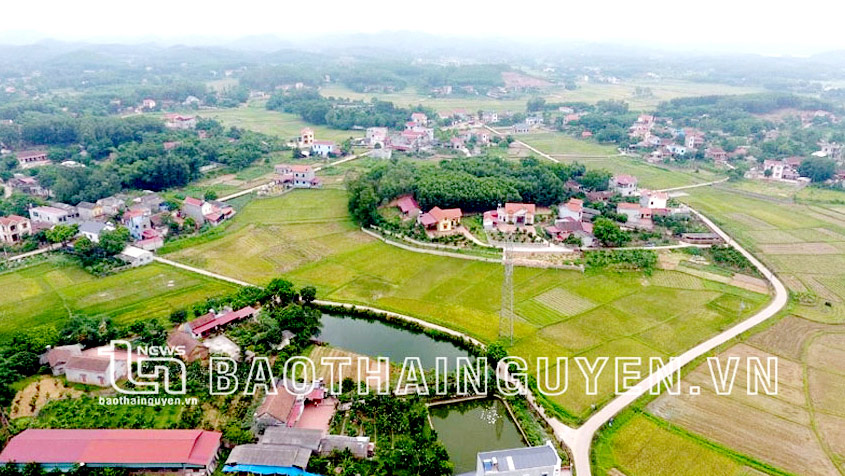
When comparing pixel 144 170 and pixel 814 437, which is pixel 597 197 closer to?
pixel 814 437

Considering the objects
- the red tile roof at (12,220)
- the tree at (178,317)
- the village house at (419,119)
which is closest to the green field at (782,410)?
the tree at (178,317)


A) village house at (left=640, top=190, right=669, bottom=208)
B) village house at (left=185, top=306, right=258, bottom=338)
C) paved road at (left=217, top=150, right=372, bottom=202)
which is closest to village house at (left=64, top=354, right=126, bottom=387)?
village house at (left=185, top=306, right=258, bottom=338)

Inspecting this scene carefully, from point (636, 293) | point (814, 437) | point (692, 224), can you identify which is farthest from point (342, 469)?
point (692, 224)

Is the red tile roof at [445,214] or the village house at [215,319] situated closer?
the village house at [215,319]

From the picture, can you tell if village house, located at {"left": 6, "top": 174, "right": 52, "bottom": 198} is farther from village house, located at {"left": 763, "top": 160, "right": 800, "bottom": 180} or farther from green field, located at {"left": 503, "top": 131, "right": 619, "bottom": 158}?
village house, located at {"left": 763, "top": 160, "right": 800, "bottom": 180}

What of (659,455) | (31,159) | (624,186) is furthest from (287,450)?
(31,159)

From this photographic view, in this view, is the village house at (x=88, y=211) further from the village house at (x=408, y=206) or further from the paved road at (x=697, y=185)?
the paved road at (x=697, y=185)

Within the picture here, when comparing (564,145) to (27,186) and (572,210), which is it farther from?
(27,186)
